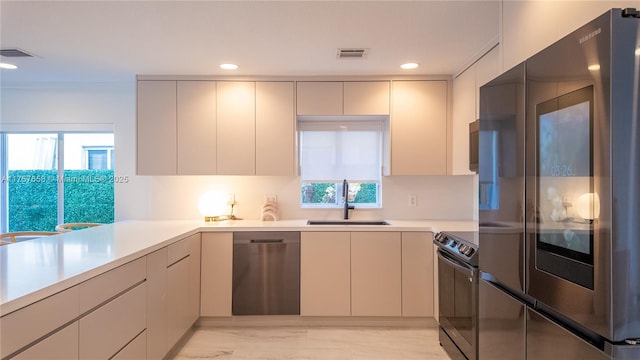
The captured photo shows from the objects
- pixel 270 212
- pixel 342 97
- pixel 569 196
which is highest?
pixel 342 97

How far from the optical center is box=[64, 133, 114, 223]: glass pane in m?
3.76

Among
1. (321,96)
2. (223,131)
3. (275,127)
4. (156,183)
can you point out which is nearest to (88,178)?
(156,183)

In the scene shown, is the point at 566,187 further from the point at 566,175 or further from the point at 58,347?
the point at 58,347

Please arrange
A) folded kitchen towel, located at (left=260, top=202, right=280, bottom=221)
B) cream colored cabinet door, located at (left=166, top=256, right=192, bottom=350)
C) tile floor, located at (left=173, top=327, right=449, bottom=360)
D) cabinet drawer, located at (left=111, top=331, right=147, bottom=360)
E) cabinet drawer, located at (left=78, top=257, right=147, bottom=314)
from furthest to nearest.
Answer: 1. folded kitchen towel, located at (left=260, top=202, right=280, bottom=221)
2. tile floor, located at (left=173, top=327, right=449, bottom=360)
3. cream colored cabinet door, located at (left=166, top=256, right=192, bottom=350)
4. cabinet drawer, located at (left=111, top=331, right=147, bottom=360)
5. cabinet drawer, located at (left=78, top=257, right=147, bottom=314)

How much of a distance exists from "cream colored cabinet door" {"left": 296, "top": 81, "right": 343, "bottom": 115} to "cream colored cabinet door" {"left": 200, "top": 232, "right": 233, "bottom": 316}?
4.55 ft

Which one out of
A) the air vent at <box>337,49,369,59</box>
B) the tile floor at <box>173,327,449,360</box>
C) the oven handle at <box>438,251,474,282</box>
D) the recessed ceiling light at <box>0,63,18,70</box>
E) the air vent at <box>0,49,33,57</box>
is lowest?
the tile floor at <box>173,327,449,360</box>

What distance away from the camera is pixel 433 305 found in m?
3.05

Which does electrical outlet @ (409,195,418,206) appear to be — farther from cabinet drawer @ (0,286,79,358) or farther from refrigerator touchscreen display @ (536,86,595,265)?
cabinet drawer @ (0,286,79,358)

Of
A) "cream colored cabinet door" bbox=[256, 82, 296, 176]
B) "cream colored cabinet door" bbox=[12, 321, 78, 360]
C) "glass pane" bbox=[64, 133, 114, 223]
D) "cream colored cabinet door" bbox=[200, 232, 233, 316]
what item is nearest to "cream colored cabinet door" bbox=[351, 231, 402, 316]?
"cream colored cabinet door" bbox=[256, 82, 296, 176]

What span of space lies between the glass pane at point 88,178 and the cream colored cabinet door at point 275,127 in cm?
169

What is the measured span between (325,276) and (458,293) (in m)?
1.17

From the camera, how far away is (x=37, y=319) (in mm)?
1259

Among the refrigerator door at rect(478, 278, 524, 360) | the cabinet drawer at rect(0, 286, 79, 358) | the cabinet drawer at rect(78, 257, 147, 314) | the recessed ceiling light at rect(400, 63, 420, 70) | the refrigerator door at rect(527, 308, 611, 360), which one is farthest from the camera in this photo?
the recessed ceiling light at rect(400, 63, 420, 70)

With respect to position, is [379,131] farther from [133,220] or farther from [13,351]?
[13,351]
